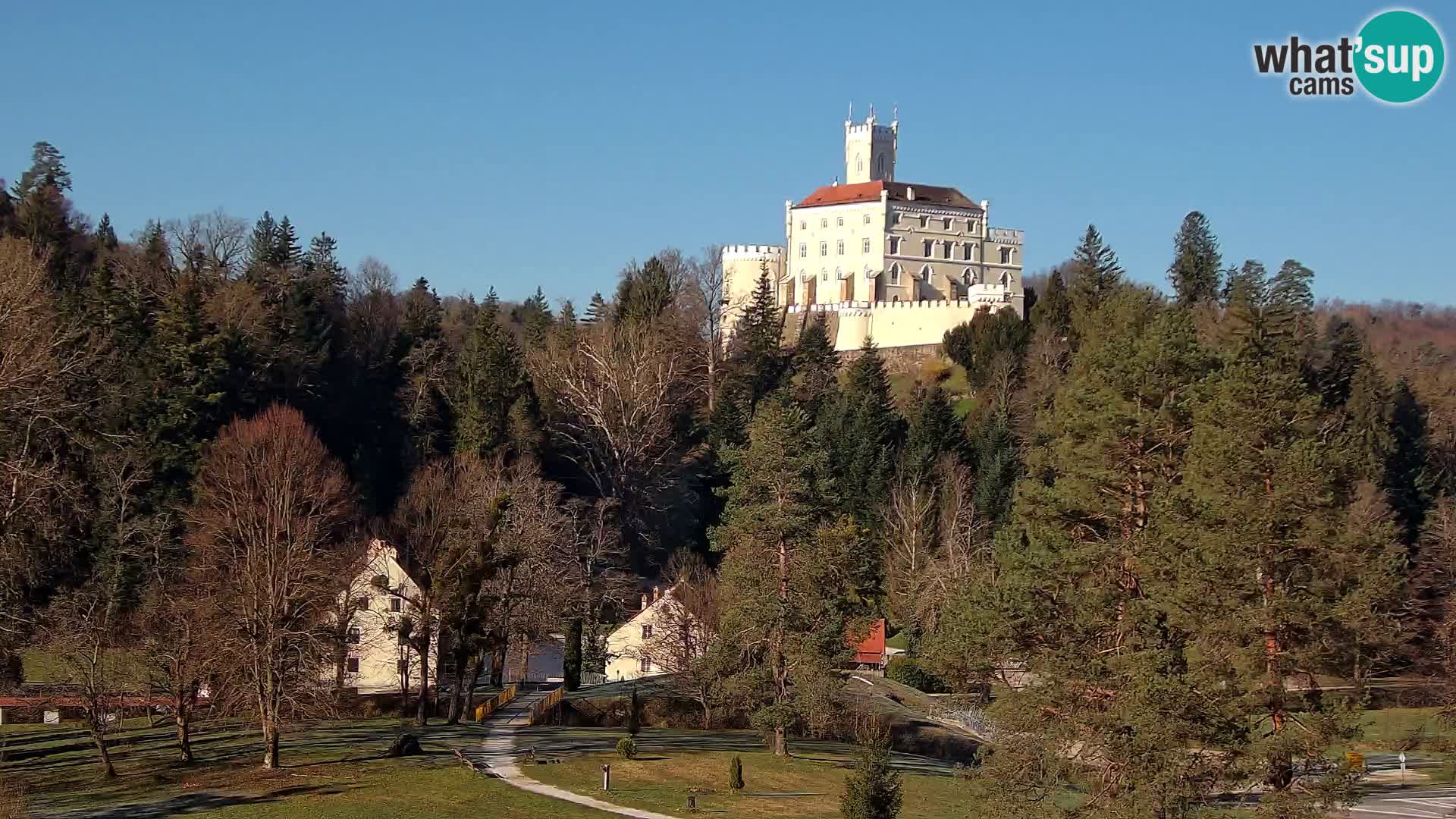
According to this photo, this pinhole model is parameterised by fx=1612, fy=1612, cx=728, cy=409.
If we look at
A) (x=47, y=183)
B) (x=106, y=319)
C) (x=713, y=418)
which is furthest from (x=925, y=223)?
(x=106, y=319)

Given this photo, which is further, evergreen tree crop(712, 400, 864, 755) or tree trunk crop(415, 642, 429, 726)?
tree trunk crop(415, 642, 429, 726)

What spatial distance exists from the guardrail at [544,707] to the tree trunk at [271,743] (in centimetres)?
1159

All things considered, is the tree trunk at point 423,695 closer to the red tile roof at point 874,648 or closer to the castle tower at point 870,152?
the red tile roof at point 874,648

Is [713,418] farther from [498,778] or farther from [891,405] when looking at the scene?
[498,778]

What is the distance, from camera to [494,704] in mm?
49562

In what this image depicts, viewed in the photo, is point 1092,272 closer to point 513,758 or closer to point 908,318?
point 908,318

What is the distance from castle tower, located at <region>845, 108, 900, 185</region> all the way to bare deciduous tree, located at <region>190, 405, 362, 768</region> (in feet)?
271

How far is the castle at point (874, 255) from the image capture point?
124 m

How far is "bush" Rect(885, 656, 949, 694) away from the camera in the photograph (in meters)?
61.3

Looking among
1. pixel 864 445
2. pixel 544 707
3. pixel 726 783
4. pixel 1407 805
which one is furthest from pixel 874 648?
pixel 1407 805

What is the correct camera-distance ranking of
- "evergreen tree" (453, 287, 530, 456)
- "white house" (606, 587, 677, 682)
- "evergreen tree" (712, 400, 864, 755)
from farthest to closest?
"evergreen tree" (453, 287, 530, 456) → "white house" (606, 587, 677, 682) → "evergreen tree" (712, 400, 864, 755)

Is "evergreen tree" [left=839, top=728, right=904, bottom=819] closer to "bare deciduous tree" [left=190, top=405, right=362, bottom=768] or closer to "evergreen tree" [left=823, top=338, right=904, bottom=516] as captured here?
"bare deciduous tree" [left=190, top=405, right=362, bottom=768]

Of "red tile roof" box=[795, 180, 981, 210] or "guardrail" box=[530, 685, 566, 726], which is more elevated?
"red tile roof" box=[795, 180, 981, 210]

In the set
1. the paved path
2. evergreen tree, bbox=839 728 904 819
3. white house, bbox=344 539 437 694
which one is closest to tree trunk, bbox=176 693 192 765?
the paved path
